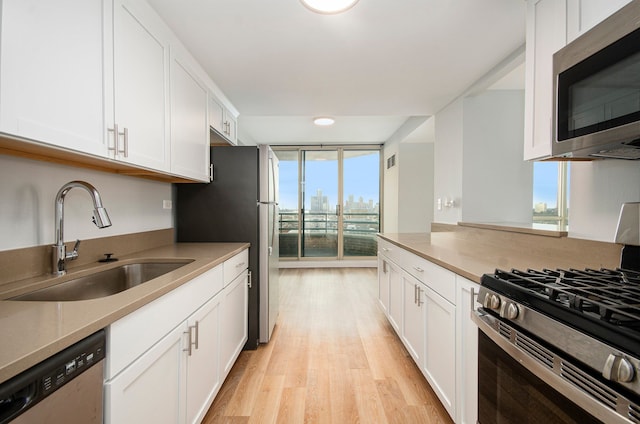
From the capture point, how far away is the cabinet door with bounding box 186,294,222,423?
4.64 ft

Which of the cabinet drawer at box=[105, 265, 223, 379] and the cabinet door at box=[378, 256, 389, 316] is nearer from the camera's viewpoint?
the cabinet drawer at box=[105, 265, 223, 379]

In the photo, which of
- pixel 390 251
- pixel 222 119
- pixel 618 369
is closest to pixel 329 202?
pixel 390 251

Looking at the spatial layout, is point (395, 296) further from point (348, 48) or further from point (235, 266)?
point (348, 48)

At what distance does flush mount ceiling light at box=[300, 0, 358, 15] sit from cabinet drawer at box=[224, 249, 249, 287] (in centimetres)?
158

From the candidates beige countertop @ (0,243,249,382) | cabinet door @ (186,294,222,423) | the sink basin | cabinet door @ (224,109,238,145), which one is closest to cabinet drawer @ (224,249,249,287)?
cabinet door @ (186,294,222,423)

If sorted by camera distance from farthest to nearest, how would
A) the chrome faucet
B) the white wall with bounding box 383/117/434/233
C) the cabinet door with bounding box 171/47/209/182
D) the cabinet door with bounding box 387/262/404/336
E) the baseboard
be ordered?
the baseboard, the white wall with bounding box 383/117/434/233, the cabinet door with bounding box 387/262/404/336, the cabinet door with bounding box 171/47/209/182, the chrome faucet

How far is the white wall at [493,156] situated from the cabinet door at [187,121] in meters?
2.28

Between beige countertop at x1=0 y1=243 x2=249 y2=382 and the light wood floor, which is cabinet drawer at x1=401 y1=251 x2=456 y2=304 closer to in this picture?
the light wood floor

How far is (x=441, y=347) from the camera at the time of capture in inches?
65.1

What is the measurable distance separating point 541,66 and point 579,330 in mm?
1292

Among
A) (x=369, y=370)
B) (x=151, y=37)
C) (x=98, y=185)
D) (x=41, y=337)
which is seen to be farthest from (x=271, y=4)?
(x=369, y=370)

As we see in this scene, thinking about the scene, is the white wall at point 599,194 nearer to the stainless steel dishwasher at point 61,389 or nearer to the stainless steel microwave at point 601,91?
the stainless steel microwave at point 601,91

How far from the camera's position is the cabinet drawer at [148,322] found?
880 millimetres

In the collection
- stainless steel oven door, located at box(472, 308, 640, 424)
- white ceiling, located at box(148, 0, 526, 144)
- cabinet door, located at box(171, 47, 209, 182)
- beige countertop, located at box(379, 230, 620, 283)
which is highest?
white ceiling, located at box(148, 0, 526, 144)
